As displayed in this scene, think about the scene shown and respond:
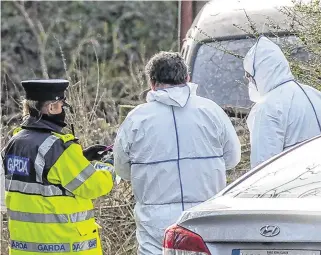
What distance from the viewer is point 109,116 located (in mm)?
9570

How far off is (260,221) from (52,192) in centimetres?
188

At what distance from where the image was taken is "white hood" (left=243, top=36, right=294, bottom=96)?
6988 millimetres

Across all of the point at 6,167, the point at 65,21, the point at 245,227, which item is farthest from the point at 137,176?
the point at 65,21

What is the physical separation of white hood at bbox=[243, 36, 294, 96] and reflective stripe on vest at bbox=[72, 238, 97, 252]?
1.57 metres

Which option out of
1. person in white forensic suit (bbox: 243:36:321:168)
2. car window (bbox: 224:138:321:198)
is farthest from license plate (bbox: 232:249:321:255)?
person in white forensic suit (bbox: 243:36:321:168)

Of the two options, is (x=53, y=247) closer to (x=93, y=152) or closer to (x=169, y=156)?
(x=93, y=152)

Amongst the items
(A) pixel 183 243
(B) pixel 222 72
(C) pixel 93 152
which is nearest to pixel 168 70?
(C) pixel 93 152

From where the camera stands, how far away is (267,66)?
23.0 ft

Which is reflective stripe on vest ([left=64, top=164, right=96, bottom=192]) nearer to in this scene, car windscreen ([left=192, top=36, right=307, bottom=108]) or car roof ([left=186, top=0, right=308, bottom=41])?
car windscreen ([left=192, top=36, right=307, bottom=108])

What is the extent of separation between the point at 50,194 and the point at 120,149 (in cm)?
52

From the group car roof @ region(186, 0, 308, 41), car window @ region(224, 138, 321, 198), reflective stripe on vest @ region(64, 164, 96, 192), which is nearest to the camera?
car window @ region(224, 138, 321, 198)

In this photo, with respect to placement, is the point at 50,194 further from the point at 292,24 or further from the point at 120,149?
the point at 292,24

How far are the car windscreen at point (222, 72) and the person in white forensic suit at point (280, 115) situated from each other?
1.97 metres

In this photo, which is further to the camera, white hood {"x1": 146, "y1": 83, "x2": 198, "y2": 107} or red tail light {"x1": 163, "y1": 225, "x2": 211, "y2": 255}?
white hood {"x1": 146, "y1": 83, "x2": 198, "y2": 107}
